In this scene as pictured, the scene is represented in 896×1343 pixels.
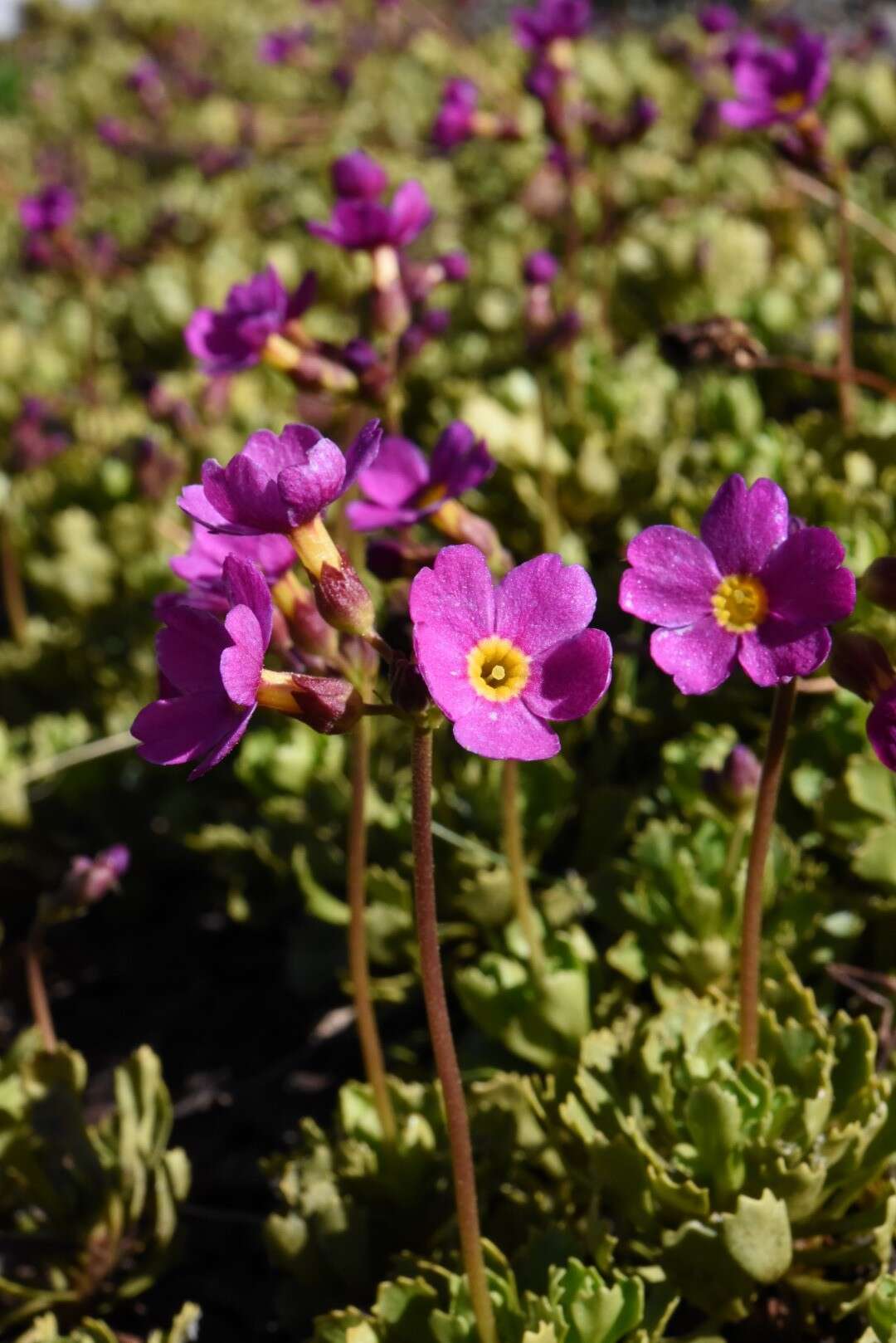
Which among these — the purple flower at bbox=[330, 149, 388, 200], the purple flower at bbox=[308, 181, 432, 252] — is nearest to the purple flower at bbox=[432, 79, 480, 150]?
the purple flower at bbox=[330, 149, 388, 200]

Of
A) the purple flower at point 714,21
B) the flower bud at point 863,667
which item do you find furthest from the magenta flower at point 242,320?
the purple flower at point 714,21

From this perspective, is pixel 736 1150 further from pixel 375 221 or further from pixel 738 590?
pixel 375 221

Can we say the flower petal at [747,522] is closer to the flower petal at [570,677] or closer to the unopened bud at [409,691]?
the flower petal at [570,677]

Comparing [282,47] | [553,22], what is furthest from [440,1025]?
[282,47]

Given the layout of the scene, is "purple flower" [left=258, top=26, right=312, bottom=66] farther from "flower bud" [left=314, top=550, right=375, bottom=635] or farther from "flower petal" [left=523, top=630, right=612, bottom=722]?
"flower petal" [left=523, top=630, right=612, bottom=722]

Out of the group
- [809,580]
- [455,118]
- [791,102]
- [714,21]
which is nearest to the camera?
[809,580]

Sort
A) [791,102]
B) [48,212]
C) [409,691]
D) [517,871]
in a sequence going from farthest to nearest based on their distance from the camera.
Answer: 1. [48,212]
2. [791,102]
3. [517,871]
4. [409,691]

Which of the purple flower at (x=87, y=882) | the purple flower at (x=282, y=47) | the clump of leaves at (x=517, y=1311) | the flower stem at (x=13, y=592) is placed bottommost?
the flower stem at (x=13, y=592)
